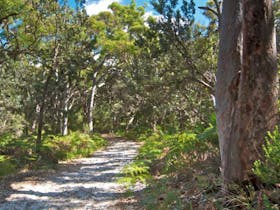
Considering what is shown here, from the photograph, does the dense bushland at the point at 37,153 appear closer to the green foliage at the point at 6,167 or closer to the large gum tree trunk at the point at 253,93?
the green foliage at the point at 6,167

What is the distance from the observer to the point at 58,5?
12227 mm

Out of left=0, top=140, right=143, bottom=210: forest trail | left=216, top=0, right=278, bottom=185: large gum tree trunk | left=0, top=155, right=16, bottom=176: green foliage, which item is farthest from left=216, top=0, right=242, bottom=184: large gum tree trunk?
left=0, top=155, right=16, bottom=176: green foliage

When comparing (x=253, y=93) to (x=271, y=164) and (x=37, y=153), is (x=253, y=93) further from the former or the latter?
(x=37, y=153)

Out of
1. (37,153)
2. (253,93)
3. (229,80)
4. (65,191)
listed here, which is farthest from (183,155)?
(37,153)

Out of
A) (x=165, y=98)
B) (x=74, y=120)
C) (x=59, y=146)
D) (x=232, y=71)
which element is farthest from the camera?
(x=74, y=120)

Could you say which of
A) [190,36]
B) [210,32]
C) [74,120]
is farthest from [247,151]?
[74,120]

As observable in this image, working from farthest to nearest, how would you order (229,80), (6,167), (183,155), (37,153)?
(37,153), (6,167), (183,155), (229,80)

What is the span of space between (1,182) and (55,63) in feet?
19.2

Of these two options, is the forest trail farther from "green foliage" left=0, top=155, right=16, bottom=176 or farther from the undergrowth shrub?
"green foliage" left=0, top=155, right=16, bottom=176

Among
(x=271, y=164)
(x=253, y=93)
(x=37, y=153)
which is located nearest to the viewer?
(x=271, y=164)

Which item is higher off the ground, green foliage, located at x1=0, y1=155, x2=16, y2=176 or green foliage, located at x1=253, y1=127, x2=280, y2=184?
green foliage, located at x1=253, y1=127, x2=280, y2=184

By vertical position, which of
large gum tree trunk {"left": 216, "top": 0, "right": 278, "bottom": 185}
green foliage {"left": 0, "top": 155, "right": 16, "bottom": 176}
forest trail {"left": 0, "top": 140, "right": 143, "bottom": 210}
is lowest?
forest trail {"left": 0, "top": 140, "right": 143, "bottom": 210}

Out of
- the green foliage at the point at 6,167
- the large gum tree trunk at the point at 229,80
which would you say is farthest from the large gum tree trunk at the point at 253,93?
the green foliage at the point at 6,167

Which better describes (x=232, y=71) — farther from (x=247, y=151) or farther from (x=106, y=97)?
(x=106, y=97)
